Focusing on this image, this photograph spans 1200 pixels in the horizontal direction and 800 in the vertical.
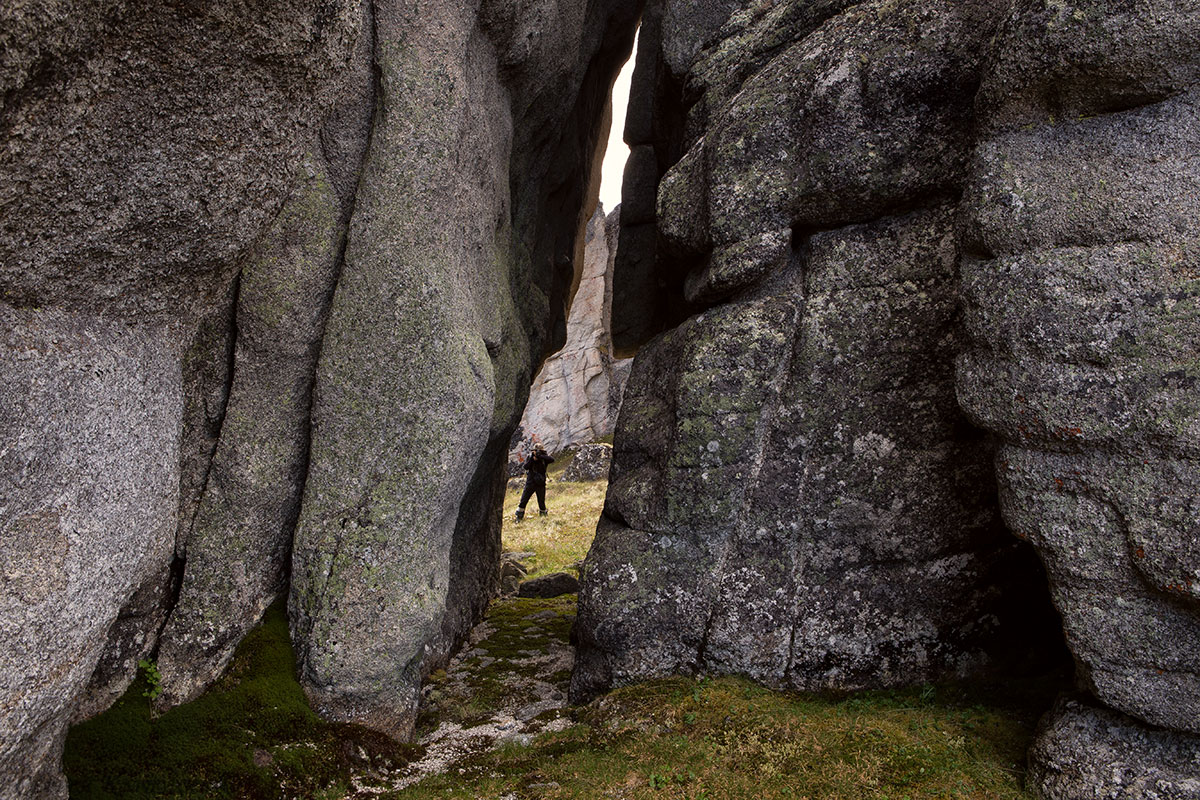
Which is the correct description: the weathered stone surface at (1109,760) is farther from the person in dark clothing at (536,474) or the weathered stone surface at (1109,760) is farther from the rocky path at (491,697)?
the person in dark clothing at (536,474)

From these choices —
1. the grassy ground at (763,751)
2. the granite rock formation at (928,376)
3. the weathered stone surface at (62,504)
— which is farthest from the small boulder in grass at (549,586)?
the weathered stone surface at (62,504)

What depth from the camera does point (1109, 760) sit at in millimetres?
5770

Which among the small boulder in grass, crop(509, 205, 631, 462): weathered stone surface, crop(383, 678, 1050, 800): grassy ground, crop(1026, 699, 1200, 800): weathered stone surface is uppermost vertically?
crop(509, 205, 631, 462): weathered stone surface

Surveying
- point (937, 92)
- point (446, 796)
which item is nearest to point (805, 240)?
point (937, 92)

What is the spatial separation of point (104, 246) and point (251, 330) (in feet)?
8.78

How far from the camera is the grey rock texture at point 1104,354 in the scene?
5.67 metres

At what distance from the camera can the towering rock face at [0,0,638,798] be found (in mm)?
4539

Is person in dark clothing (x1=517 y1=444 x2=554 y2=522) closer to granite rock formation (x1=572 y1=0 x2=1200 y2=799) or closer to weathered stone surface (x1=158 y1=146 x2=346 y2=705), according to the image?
granite rock formation (x1=572 y1=0 x2=1200 y2=799)

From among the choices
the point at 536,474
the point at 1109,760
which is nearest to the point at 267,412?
the point at 1109,760

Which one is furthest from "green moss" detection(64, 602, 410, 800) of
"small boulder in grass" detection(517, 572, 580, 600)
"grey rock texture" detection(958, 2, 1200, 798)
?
"small boulder in grass" detection(517, 572, 580, 600)

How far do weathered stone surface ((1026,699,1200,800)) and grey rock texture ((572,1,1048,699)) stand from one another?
6.03 ft

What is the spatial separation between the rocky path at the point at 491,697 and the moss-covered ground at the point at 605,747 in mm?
49

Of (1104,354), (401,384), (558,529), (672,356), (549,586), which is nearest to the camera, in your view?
(1104,354)

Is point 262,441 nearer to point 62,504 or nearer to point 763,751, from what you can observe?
point 62,504
